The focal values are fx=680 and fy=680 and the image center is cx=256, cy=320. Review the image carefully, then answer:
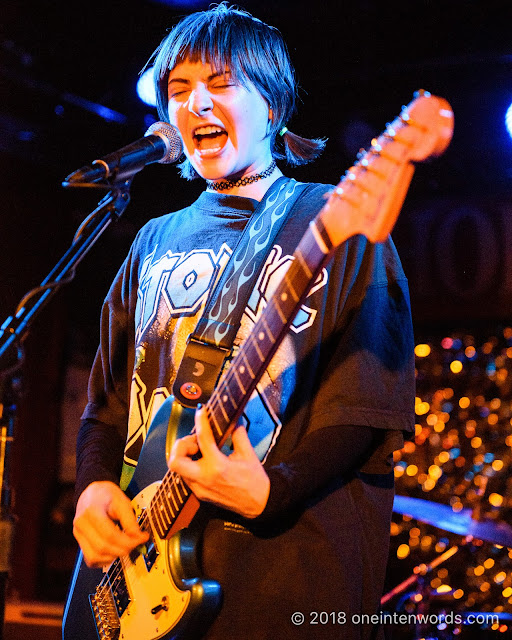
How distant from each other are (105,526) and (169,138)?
0.95 meters

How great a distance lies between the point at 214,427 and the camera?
1.31 meters

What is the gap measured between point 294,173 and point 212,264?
2.54 meters

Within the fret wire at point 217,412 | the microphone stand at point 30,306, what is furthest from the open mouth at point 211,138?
the fret wire at point 217,412

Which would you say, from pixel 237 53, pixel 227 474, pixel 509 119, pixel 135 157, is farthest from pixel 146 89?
pixel 227 474

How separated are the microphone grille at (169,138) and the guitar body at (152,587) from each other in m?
0.63

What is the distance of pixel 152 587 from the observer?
4.71ft

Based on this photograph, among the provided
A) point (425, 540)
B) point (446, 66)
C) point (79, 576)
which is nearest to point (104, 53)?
point (446, 66)

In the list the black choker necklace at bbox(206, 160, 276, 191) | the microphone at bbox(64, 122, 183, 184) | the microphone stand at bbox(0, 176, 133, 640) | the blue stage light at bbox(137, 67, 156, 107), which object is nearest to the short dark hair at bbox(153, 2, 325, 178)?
the black choker necklace at bbox(206, 160, 276, 191)

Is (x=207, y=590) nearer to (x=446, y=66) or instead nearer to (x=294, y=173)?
(x=294, y=173)

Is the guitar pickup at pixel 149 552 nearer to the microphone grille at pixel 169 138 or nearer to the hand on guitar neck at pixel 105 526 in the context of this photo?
the hand on guitar neck at pixel 105 526

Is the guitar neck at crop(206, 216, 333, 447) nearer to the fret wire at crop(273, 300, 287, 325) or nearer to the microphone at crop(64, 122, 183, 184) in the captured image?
the fret wire at crop(273, 300, 287, 325)

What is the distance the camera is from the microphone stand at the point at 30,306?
5.22 feet

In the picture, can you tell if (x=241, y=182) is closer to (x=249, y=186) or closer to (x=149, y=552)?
(x=249, y=186)

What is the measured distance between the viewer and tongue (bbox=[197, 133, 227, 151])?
1766mm
